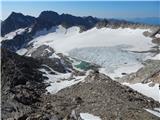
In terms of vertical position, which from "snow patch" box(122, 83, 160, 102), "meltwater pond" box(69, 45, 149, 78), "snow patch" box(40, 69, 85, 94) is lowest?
"meltwater pond" box(69, 45, 149, 78)

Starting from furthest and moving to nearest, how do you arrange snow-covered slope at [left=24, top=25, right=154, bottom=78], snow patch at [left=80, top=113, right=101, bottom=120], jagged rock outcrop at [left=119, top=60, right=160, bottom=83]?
snow-covered slope at [left=24, top=25, right=154, bottom=78], jagged rock outcrop at [left=119, top=60, right=160, bottom=83], snow patch at [left=80, top=113, right=101, bottom=120]

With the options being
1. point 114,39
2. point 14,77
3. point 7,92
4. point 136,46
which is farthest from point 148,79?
point 114,39

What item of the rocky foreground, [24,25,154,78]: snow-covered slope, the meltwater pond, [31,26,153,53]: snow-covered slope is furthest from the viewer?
[31,26,153,53]: snow-covered slope

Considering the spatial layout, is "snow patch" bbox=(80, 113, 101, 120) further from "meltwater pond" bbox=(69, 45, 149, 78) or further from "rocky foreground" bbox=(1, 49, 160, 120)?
"meltwater pond" bbox=(69, 45, 149, 78)

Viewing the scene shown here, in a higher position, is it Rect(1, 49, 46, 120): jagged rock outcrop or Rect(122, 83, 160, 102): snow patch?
Rect(1, 49, 46, 120): jagged rock outcrop

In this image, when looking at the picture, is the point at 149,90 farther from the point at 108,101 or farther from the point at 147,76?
the point at 108,101

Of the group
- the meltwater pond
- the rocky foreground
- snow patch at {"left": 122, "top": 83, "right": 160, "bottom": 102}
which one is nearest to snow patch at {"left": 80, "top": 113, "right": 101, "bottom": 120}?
the rocky foreground

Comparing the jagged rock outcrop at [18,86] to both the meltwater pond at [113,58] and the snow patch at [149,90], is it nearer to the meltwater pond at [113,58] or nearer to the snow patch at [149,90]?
the snow patch at [149,90]

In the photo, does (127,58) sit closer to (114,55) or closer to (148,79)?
(114,55)
